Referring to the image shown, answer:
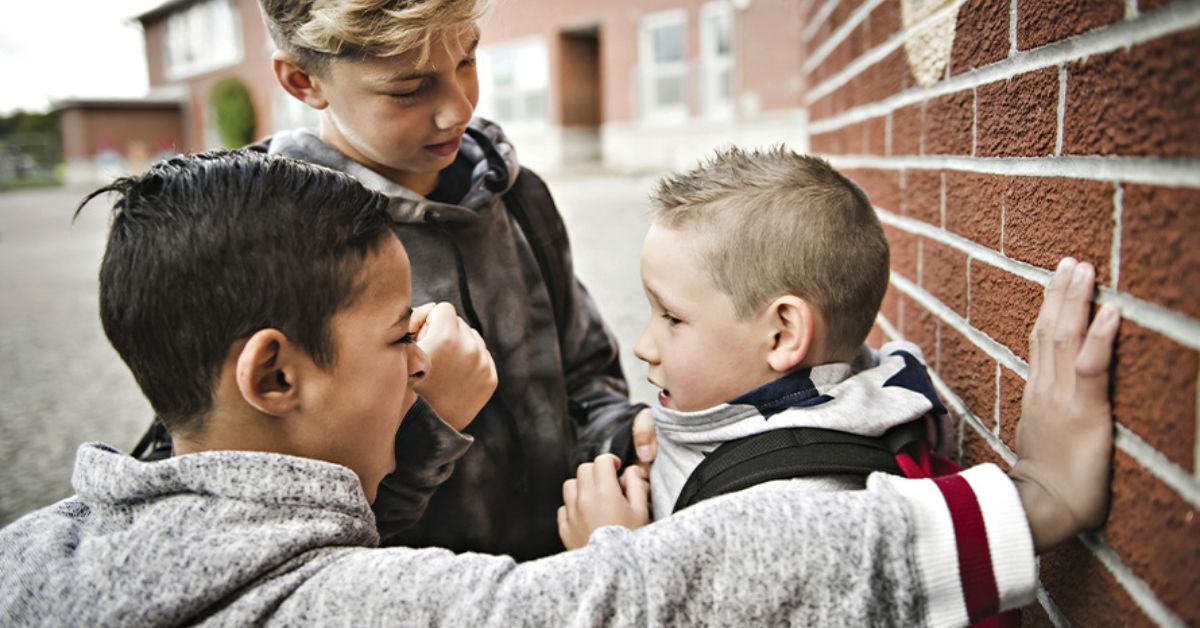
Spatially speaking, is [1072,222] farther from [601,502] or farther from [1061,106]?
[601,502]

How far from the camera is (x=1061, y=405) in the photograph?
3.39ft

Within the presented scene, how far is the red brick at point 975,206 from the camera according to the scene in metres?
1.32

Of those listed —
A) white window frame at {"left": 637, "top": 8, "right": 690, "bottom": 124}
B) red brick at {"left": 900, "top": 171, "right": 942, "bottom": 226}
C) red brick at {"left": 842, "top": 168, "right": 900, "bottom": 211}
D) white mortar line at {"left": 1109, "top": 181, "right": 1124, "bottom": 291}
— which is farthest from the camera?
white window frame at {"left": 637, "top": 8, "right": 690, "bottom": 124}

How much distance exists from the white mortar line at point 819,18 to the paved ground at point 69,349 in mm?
1637

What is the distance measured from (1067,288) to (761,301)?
461 millimetres

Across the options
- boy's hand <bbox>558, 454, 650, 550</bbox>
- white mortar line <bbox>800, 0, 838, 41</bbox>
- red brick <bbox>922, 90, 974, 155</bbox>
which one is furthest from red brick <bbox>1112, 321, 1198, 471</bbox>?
white mortar line <bbox>800, 0, 838, 41</bbox>

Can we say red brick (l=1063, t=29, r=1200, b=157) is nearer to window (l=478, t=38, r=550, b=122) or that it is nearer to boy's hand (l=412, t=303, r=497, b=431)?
boy's hand (l=412, t=303, r=497, b=431)

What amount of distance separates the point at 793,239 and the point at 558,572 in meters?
0.68

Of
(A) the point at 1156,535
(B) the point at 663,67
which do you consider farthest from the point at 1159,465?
(B) the point at 663,67

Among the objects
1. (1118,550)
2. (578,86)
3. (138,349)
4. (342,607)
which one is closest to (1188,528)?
(1118,550)

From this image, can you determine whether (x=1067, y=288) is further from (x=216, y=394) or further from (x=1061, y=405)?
(x=216, y=394)

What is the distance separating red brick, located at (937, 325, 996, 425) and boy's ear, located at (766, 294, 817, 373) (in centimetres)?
28

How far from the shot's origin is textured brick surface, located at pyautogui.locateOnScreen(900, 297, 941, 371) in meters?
1.74

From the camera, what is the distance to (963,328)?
4.97 feet
